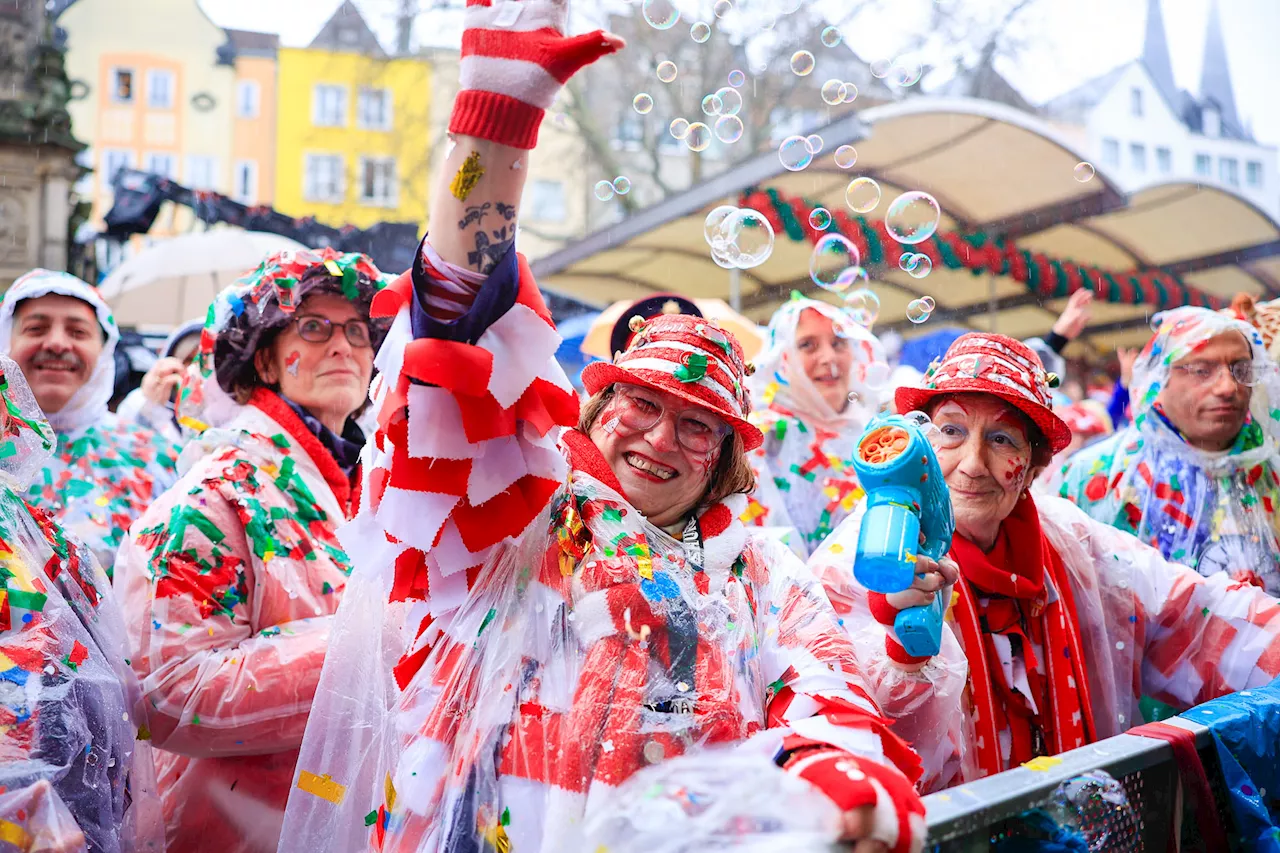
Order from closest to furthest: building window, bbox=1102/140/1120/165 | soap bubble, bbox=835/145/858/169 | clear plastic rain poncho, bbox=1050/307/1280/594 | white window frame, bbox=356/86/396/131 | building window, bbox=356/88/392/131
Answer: clear plastic rain poncho, bbox=1050/307/1280/594, soap bubble, bbox=835/145/858/169, white window frame, bbox=356/86/396/131, building window, bbox=356/88/392/131, building window, bbox=1102/140/1120/165

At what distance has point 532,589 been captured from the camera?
1680mm

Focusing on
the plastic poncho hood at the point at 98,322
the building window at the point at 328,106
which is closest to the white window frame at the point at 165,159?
the building window at the point at 328,106

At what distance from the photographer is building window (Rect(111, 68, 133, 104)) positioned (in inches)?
870

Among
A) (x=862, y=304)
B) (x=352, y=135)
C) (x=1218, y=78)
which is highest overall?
(x=1218, y=78)

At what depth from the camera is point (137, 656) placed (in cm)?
212

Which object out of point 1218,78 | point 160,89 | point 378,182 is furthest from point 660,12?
point 1218,78

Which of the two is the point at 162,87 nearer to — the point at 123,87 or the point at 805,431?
the point at 123,87

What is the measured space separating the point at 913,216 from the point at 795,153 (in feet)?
1.43

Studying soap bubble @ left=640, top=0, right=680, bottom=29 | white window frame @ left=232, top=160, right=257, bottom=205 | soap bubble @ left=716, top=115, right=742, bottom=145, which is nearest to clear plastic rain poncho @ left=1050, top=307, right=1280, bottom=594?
soap bubble @ left=716, top=115, right=742, bottom=145

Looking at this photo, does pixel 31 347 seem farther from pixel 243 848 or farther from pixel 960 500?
pixel 960 500

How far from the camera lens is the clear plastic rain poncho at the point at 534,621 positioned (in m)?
1.52

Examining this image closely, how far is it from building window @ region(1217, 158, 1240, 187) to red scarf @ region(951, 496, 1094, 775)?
23.8 meters

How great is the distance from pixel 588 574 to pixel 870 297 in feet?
9.46

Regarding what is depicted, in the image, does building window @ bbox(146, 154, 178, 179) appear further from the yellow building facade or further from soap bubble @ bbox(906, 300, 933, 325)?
soap bubble @ bbox(906, 300, 933, 325)
